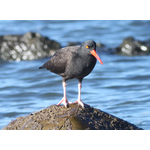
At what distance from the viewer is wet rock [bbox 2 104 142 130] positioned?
494cm

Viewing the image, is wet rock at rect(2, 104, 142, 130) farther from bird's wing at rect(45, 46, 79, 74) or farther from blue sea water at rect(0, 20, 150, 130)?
blue sea water at rect(0, 20, 150, 130)

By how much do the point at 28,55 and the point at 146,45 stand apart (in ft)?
20.1

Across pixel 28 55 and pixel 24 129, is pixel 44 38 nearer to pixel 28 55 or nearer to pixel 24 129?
pixel 28 55

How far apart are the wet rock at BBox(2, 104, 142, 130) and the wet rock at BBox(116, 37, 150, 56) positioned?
874 cm

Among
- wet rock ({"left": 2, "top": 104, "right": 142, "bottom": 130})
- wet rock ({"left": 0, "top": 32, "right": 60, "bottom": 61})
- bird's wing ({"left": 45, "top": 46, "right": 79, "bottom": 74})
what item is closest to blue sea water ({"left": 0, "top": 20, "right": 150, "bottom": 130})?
wet rock ({"left": 0, "top": 32, "right": 60, "bottom": 61})

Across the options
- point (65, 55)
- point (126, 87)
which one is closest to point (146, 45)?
point (126, 87)

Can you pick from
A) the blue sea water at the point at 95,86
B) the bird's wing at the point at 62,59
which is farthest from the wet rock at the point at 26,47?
the bird's wing at the point at 62,59

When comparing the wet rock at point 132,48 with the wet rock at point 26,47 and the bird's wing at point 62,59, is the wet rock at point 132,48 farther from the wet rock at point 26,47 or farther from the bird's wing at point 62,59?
the bird's wing at point 62,59

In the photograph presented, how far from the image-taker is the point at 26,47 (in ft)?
43.3

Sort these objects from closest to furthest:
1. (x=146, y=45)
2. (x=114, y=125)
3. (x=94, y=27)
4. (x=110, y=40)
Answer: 1. (x=114, y=125)
2. (x=146, y=45)
3. (x=110, y=40)
4. (x=94, y=27)

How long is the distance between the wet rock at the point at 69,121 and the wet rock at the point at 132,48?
8.74 meters

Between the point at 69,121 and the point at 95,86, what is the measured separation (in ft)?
18.7

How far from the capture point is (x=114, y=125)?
5.43 m

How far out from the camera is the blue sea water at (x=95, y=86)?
331 inches
